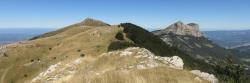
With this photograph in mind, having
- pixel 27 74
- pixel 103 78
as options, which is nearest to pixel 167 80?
pixel 103 78

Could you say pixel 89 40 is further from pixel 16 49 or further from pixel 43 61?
pixel 16 49

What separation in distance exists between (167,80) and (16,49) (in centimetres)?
10136

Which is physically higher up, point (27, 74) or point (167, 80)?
point (167, 80)

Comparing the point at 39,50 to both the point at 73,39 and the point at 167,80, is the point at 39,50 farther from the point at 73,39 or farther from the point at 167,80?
the point at 167,80

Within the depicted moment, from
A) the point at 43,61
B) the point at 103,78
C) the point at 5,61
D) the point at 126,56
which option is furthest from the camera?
the point at 5,61

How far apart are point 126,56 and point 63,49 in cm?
6549

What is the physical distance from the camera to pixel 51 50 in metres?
109

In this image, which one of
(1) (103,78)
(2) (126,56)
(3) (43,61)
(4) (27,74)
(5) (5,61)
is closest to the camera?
(1) (103,78)

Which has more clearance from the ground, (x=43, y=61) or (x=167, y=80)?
(x=167, y=80)

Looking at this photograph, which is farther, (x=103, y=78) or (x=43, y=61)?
(x=43, y=61)

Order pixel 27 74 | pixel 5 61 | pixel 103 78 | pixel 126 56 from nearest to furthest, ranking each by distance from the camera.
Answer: pixel 103 78 → pixel 126 56 → pixel 27 74 → pixel 5 61

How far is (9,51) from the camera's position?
110 m

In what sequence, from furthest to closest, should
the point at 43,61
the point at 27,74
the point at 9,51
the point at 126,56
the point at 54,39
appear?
the point at 54,39
the point at 9,51
the point at 43,61
the point at 27,74
the point at 126,56

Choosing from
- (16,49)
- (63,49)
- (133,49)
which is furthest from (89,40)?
(133,49)
